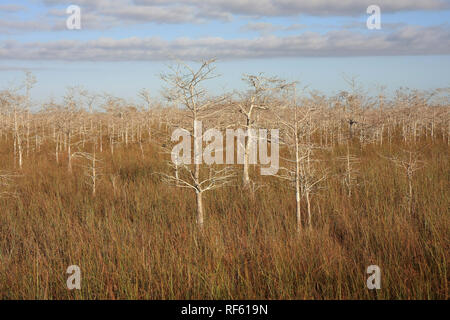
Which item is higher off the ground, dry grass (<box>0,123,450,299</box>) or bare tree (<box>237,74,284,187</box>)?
bare tree (<box>237,74,284,187</box>)

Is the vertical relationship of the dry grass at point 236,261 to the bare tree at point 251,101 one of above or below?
below

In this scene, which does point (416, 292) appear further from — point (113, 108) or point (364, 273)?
point (113, 108)

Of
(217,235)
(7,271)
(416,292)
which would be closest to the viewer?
(416,292)

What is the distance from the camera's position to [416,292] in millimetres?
4527

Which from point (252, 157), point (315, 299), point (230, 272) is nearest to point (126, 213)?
point (230, 272)

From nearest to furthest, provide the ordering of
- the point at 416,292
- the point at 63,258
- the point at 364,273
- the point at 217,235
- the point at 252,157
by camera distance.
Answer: the point at 416,292, the point at 364,273, the point at 63,258, the point at 217,235, the point at 252,157

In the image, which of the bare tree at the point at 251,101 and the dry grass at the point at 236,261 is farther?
the bare tree at the point at 251,101

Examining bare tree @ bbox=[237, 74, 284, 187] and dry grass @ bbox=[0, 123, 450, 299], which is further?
bare tree @ bbox=[237, 74, 284, 187]

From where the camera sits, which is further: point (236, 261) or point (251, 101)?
point (251, 101)
